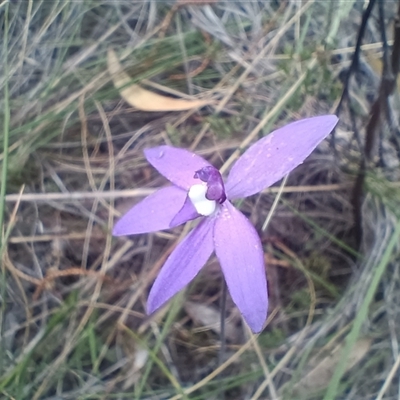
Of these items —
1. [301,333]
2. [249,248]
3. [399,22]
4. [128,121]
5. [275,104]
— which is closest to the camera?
[249,248]

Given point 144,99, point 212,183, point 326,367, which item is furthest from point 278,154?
point 144,99

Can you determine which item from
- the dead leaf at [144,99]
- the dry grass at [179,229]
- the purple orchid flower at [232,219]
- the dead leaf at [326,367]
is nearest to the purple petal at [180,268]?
the purple orchid flower at [232,219]

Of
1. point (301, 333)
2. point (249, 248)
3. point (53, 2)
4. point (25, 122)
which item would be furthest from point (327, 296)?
point (53, 2)

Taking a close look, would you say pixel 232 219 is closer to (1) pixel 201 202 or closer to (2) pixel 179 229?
(1) pixel 201 202

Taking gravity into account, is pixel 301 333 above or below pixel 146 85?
below

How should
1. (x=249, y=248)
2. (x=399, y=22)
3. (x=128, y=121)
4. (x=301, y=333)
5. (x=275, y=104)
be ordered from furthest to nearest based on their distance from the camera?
(x=128, y=121)
(x=275, y=104)
(x=301, y=333)
(x=399, y=22)
(x=249, y=248)

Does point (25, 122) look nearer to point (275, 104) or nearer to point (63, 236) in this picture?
point (63, 236)

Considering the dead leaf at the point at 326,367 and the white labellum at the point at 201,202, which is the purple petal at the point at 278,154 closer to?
the white labellum at the point at 201,202

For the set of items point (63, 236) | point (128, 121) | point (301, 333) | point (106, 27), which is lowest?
point (301, 333)
